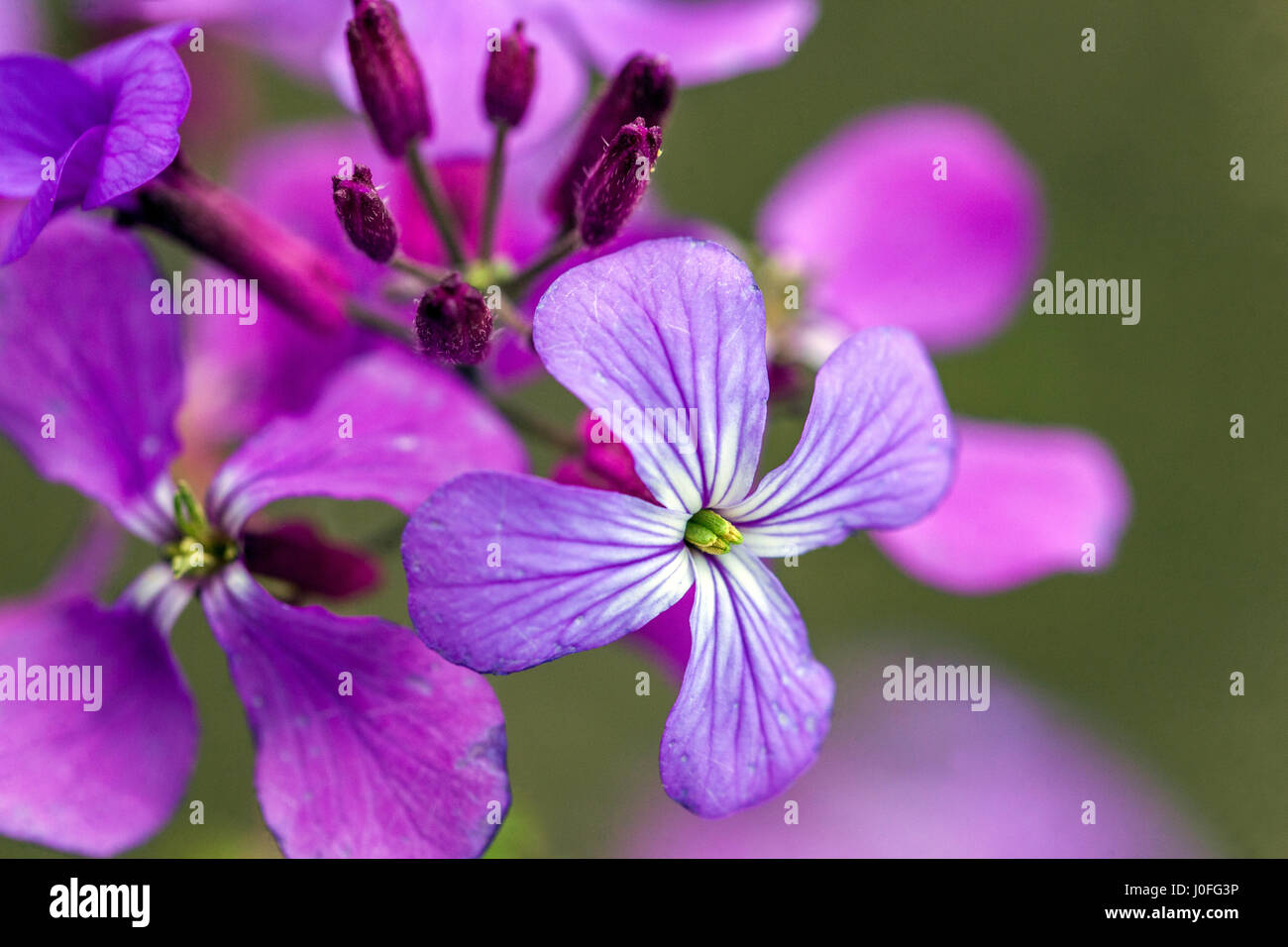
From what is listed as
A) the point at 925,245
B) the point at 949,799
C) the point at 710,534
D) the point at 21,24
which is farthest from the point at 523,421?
the point at 949,799

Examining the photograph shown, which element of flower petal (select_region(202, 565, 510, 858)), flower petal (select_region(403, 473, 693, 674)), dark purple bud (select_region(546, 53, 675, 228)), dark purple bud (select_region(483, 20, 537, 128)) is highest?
dark purple bud (select_region(483, 20, 537, 128))

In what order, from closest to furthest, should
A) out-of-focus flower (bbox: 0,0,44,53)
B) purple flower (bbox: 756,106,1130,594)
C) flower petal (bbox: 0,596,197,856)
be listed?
flower petal (bbox: 0,596,197,856)
purple flower (bbox: 756,106,1130,594)
out-of-focus flower (bbox: 0,0,44,53)

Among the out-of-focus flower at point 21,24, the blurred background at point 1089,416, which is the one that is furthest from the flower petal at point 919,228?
the out-of-focus flower at point 21,24

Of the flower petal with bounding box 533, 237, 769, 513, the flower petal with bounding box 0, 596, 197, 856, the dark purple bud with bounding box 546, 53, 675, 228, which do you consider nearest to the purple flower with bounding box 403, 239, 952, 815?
the flower petal with bounding box 533, 237, 769, 513

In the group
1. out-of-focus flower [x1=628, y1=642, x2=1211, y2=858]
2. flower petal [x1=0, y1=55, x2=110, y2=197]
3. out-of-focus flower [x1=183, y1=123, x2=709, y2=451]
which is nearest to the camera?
flower petal [x1=0, y1=55, x2=110, y2=197]

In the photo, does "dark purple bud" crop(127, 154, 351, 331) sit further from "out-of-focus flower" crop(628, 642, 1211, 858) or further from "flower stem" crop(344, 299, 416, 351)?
"out-of-focus flower" crop(628, 642, 1211, 858)

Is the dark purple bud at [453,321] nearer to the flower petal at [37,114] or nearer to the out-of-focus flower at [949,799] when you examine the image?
the flower petal at [37,114]
